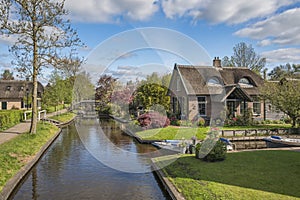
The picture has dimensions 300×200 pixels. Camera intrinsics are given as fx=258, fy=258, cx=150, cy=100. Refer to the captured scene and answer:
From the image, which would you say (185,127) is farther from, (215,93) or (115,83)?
(115,83)

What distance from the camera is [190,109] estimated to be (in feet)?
86.1

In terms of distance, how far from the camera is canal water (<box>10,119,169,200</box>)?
945cm

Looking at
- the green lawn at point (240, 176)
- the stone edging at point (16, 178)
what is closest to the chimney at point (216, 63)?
the green lawn at point (240, 176)

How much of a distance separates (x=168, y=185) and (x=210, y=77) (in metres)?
21.0

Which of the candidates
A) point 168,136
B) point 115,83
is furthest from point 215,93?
point 115,83

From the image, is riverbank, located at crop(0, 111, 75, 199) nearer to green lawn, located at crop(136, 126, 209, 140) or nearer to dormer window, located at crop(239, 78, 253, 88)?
green lawn, located at crop(136, 126, 209, 140)

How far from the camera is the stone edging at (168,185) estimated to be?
27.6ft

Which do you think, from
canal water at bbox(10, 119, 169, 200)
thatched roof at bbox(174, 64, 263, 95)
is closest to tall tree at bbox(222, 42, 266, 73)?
thatched roof at bbox(174, 64, 263, 95)

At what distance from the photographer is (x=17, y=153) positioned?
44.1 ft

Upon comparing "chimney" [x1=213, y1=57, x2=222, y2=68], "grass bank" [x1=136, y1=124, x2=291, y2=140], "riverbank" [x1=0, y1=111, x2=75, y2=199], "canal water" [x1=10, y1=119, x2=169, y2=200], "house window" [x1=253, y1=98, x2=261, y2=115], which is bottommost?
"canal water" [x1=10, y1=119, x2=169, y2=200]

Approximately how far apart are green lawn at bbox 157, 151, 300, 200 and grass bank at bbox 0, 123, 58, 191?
659 centimetres

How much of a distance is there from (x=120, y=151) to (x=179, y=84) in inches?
555

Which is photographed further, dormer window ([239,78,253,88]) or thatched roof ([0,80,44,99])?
thatched roof ([0,80,44,99])

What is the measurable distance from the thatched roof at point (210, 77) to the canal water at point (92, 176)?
1130 cm
